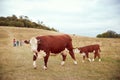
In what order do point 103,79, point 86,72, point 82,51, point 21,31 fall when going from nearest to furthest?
point 103,79 → point 86,72 → point 82,51 → point 21,31

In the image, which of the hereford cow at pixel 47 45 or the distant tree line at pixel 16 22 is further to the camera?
the distant tree line at pixel 16 22

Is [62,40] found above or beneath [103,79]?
above

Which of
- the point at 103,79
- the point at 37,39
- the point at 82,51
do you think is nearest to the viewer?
the point at 103,79

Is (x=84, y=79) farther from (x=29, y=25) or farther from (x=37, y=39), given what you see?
(x=29, y=25)

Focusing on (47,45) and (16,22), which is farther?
(16,22)

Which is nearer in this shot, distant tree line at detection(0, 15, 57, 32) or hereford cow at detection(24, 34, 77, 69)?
hereford cow at detection(24, 34, 77, 69)

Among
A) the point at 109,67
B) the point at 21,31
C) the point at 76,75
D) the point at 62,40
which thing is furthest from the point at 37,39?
the point at 21,31

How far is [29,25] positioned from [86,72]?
81.3 m

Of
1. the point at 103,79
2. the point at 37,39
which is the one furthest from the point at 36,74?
the point at 103,79

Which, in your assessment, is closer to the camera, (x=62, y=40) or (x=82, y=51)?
(x=62, y=40)

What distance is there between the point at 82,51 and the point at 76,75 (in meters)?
4.82

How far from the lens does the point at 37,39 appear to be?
1360cm

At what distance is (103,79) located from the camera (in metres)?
10.8

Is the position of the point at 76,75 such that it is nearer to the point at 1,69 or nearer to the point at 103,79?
the point at 103,79
